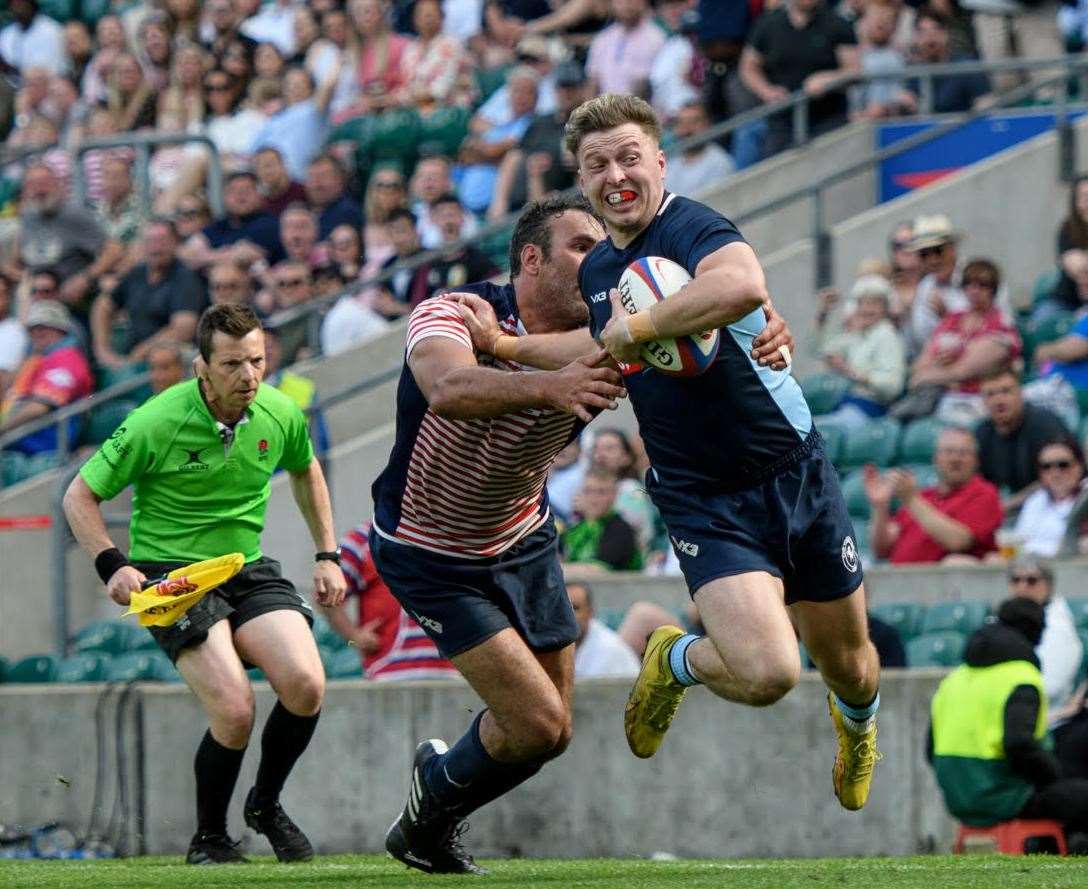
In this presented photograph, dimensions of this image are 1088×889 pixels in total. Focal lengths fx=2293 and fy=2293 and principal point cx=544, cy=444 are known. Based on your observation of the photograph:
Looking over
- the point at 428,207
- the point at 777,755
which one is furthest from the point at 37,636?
the point at 777,755

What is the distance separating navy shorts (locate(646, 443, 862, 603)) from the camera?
7.32 meters

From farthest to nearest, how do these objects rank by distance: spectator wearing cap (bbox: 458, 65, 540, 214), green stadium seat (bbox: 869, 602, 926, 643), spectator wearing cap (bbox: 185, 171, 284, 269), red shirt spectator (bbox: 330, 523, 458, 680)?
spectator wearing cap (bbox: 185, 171, 284, 269), spectator wearing cap (bbox: 458, 65, 540, 214), green stadium seat (bbox: 869, 602, 926, 643), red shirt spectator (bbox: 330, 523, 458, 680)

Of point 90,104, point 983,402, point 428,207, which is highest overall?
point 90,104

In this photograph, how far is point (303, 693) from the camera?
29.5 feet

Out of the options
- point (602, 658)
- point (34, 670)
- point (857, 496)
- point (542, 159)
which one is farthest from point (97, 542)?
point (542, 159)

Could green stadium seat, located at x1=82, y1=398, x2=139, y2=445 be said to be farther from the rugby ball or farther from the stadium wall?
the rugby ball

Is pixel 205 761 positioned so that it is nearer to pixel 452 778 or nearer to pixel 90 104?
pixel 452 778

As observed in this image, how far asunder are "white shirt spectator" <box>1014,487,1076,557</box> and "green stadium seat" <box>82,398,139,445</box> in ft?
22.3

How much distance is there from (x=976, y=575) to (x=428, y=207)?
20.7 ft

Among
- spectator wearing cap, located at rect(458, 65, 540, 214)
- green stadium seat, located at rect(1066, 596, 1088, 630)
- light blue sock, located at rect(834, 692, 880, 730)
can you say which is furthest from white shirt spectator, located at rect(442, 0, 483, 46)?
light blue sock, located at rect(834, 692, 880, 730)

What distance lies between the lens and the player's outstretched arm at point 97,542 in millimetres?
8578

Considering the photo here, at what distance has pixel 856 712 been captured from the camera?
7973 millimetres

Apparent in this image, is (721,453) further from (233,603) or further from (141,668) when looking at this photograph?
(141,668)

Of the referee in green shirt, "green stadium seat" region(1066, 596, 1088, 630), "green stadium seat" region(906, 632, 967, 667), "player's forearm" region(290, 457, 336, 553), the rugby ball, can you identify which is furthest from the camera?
"green stadium seat" region(906, 632, 967, 667)
